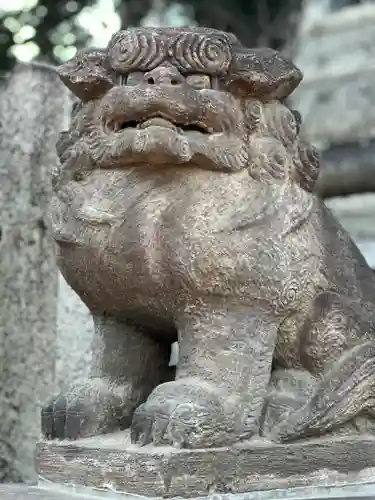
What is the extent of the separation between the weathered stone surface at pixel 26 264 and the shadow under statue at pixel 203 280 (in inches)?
36.4

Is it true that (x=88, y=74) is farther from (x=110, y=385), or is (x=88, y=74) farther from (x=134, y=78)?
(x=110, y=385)

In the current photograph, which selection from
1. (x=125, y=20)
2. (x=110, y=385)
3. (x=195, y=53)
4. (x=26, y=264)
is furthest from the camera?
A: (x=125, y=20)

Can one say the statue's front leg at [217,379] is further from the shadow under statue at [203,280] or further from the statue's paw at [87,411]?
the statue's paw at [87,411]

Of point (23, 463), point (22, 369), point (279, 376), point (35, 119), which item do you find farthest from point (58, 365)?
point (279, 376)

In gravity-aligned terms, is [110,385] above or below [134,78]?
below

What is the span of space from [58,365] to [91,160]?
1118 mm

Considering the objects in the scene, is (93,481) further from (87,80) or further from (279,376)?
(87,80)

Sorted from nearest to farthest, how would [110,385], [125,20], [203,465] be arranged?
1. [203,465]
2. [110,385]
3. [125,20]

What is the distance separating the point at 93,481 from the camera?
151cm

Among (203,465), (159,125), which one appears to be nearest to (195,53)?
(159,125)

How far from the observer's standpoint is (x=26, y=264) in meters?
2.58

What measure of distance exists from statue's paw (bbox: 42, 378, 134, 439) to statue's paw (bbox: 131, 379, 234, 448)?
133 mm

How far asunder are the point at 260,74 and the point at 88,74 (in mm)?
306

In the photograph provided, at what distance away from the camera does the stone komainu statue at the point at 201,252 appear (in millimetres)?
1509
